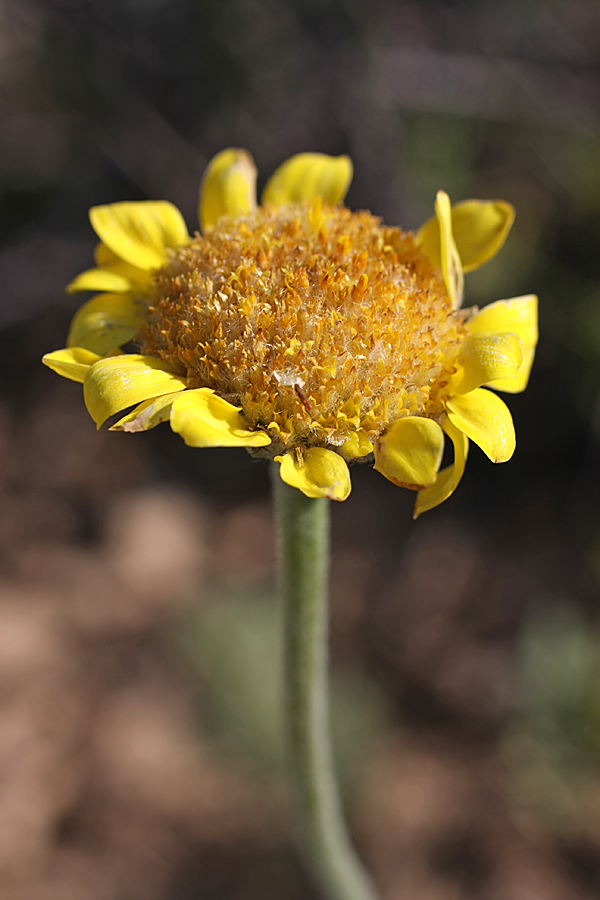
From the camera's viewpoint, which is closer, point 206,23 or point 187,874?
point 187,874

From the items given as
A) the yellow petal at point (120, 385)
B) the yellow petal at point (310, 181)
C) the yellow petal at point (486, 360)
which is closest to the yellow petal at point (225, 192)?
the yellow petal at point (310, 181)

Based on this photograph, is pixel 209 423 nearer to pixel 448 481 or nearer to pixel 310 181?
pixel 448 481

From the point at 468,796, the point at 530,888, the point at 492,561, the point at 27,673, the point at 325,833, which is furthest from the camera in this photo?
the point at 492,561

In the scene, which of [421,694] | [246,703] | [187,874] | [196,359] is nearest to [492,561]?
[421,694]

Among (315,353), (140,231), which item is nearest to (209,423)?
(315,353)

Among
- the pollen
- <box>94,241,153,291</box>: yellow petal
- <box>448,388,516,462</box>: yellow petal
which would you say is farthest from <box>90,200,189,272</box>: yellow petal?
<box>448,388,516,462</box>: yellow petal

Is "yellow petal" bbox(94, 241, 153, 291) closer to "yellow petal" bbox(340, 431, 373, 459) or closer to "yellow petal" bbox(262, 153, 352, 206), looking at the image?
"yellow petal" bbox(262, 153, 352, 206)

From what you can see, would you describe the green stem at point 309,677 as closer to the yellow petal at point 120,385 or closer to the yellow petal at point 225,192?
the yellow petal at point 120,385

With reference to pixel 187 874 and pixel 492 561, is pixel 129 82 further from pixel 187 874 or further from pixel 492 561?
pixel 187 874
